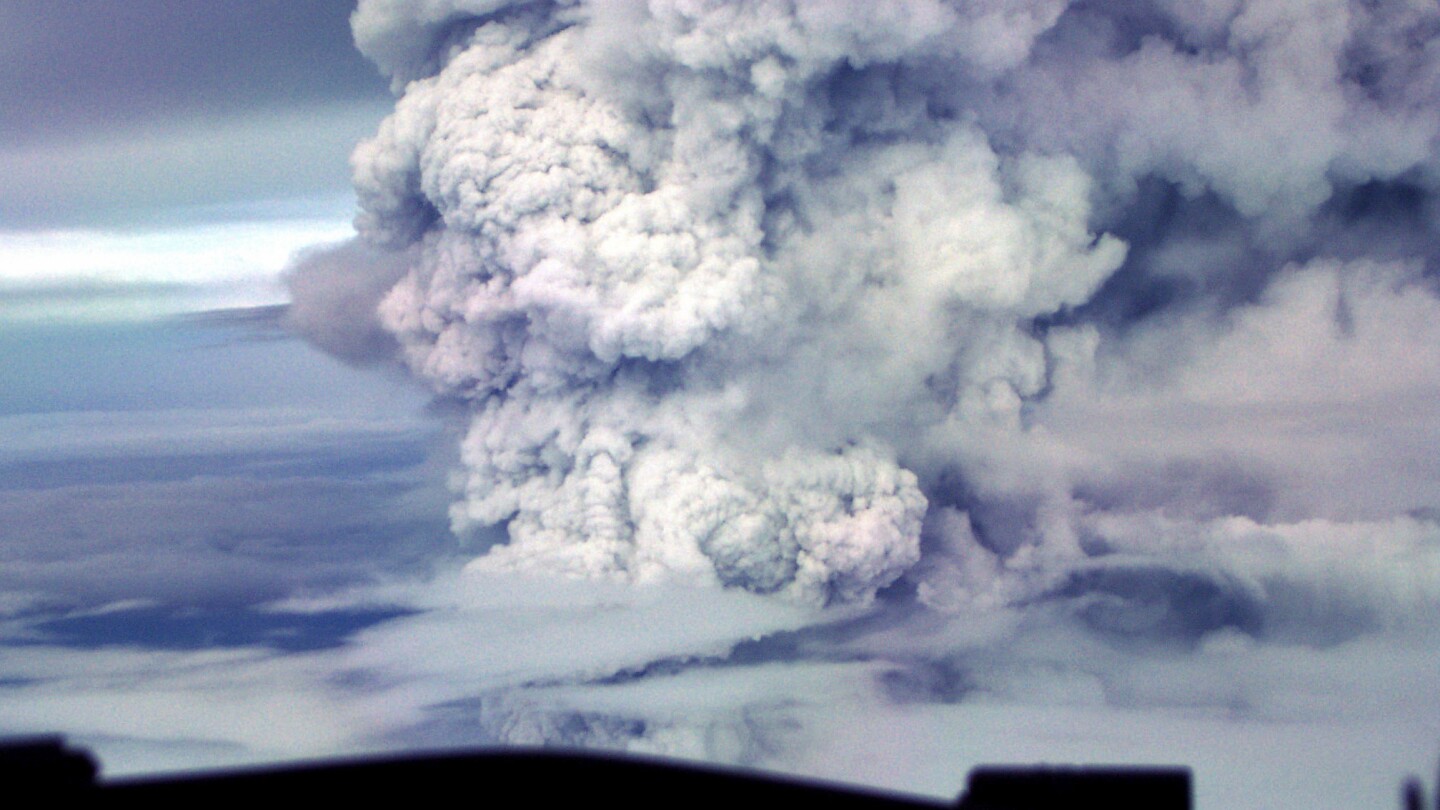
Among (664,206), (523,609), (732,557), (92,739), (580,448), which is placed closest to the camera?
(664,206)

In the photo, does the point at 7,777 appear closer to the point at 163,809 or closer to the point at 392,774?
the point at 163,809

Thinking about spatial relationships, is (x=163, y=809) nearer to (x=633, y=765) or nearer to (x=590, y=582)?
(x=633, y=765)

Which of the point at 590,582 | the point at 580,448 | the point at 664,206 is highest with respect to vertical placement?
the point at 664,206

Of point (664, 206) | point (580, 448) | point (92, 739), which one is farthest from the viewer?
point (92, 739)

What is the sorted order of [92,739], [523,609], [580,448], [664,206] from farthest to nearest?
[92,739] → [523,609] → [580,448] → [664,206]

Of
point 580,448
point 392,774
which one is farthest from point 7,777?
point 580,448

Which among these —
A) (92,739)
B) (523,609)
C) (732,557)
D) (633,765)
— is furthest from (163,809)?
(92,739)

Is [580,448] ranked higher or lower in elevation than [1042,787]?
higher

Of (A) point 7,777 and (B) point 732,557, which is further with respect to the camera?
(B) point 732,557

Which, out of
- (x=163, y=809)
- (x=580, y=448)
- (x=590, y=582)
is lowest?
(x=163, y=809)
